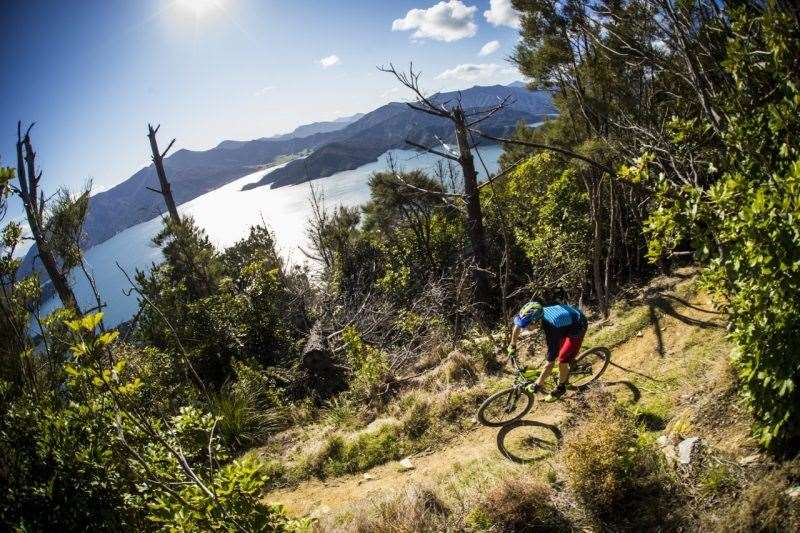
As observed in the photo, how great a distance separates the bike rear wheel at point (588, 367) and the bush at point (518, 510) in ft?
9.45

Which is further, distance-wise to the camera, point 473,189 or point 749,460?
point 473,189

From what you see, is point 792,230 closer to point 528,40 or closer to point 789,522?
point 789,522

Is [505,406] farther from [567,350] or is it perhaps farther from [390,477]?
[390,477]

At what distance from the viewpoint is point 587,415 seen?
6207 millimetres

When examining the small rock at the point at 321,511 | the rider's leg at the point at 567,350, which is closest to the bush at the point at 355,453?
the small rock at the point at 321,511

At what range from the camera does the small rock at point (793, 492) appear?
319 cm

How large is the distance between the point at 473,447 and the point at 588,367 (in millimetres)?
2338

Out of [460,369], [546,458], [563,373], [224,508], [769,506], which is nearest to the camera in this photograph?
[224,508]

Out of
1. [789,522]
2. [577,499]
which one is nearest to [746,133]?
[789,522]

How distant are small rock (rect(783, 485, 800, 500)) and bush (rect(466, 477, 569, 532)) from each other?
5.99 feet

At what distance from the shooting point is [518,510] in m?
4.36

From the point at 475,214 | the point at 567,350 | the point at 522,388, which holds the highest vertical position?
the point at 475,214

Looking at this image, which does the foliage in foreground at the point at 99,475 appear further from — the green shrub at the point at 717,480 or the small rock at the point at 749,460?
the small rock at the point at 749,460

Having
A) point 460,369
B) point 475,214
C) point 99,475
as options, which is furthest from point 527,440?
point 475,214
